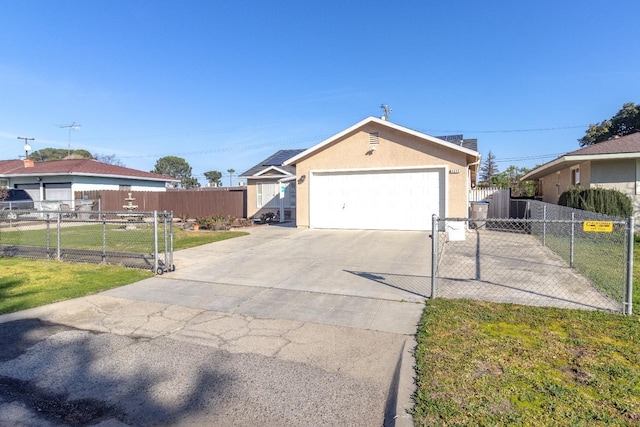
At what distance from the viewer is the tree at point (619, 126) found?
30766 millimetres

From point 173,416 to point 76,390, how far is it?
3.66ft

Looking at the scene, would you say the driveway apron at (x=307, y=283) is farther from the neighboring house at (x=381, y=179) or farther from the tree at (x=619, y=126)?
the tree at (x=619, y=126)

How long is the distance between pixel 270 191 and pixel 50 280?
15351mm

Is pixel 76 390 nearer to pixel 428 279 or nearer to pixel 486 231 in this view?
pixel 428 279

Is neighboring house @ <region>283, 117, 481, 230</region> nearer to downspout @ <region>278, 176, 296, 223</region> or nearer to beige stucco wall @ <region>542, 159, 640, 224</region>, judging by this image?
downspout @ <region>278, 176, 296, 223</region>

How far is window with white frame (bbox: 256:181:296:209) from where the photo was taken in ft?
70.4

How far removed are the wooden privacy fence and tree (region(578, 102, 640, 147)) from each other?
1177 inches

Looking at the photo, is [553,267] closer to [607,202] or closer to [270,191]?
[607,202]

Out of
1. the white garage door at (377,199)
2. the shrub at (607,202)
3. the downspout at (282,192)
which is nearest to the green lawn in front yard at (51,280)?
the white garage door at (377,199)

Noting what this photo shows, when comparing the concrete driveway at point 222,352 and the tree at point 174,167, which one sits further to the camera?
the tree at point 174,167

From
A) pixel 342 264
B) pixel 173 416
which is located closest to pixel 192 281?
pixel 342 264

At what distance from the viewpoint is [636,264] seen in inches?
318

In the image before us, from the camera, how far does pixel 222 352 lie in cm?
409

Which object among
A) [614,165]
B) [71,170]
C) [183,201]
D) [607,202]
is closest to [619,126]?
[614,165]
